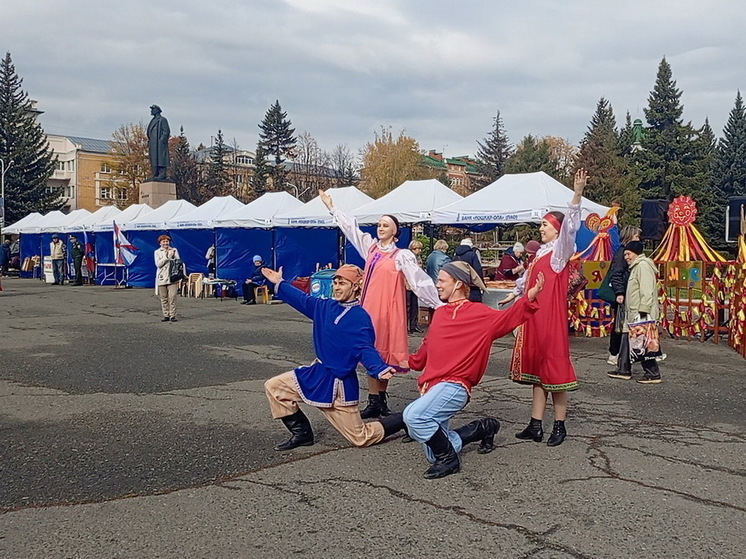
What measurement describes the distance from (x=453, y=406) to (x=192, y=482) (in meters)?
1.85

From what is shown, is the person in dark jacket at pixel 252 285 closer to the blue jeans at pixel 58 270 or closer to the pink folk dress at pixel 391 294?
the blue jeans at pixel 58 270

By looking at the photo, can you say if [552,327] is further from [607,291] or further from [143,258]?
[143,258]

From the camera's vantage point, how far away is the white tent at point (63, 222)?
1170 inches

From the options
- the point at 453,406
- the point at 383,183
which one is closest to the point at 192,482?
the point at 453,406

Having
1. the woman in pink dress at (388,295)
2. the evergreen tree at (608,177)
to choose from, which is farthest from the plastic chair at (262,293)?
A: the evergreen tree at (608,177)

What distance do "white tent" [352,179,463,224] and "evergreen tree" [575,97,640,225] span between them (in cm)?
2897

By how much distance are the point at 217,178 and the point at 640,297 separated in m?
59.3

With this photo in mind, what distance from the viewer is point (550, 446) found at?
586cm

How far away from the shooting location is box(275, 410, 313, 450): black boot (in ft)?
18.9

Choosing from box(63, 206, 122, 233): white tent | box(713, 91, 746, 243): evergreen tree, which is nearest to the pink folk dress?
box(63, 206, 122, 233): white tent

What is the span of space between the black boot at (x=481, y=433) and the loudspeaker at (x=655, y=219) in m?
10.3

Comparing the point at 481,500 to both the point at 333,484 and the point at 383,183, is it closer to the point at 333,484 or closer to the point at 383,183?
the point at 333,484

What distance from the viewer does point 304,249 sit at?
22.4 metres

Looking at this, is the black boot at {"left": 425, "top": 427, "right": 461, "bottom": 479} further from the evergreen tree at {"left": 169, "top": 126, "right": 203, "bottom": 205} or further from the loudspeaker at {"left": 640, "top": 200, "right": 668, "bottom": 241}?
the evergreen tree at {"left": 169, "top": 126, "right": 203, "bottom": 205}
